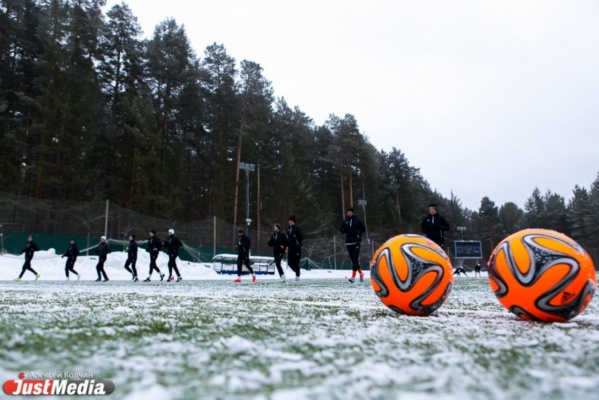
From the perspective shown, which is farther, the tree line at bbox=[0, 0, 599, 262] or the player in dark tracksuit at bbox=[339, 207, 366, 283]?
the tree line at bbox=[0, 0, 599, 262]

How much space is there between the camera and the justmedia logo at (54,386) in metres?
1.29

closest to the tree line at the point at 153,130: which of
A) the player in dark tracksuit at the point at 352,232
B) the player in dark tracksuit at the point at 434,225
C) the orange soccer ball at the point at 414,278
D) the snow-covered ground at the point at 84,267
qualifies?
the snow-covered ground at the point at 84,267

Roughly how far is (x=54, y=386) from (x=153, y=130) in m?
38.3

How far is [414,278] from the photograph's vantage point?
368cm

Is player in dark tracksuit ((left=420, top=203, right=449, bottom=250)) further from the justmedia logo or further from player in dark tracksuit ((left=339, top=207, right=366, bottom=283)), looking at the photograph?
the justmedia logo

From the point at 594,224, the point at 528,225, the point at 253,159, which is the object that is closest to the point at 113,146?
the point at 253,159

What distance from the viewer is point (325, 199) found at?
5806 centimetres

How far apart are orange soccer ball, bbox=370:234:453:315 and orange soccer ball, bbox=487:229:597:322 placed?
545 millimetres

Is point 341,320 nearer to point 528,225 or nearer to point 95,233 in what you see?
point 95,233

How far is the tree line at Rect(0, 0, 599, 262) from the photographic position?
32.2 metres

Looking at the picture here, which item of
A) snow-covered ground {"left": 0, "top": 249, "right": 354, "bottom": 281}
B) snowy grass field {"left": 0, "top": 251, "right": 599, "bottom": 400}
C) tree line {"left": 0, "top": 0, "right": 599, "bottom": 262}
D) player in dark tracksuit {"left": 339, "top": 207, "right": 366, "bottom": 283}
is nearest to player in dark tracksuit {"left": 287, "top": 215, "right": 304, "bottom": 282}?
player in dark tracksuit {"left": 339, "top": 207, "right": 366, "bottom": 283}

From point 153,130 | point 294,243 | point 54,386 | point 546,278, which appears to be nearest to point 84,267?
point 294,243

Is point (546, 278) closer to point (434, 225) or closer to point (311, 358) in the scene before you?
point (311, 358)

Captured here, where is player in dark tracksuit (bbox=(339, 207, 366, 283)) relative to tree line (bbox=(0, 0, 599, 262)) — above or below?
below
